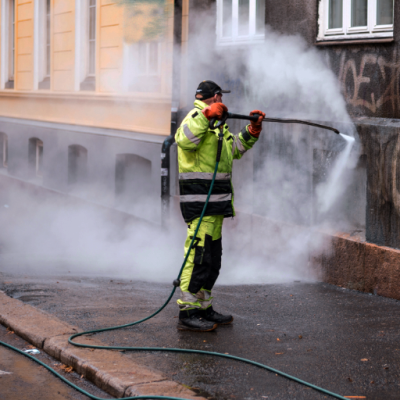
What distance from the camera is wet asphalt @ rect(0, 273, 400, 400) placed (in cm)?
361

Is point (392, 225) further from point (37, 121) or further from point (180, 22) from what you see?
point (37, 121)

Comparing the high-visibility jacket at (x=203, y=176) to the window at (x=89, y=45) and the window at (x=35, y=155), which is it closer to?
the window at (x=89, y=45)

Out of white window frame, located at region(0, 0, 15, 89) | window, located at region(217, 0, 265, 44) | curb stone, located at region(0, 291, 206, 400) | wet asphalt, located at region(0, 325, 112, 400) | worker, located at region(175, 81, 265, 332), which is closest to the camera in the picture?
curb stone, located at region(0, 291, 206, 400)

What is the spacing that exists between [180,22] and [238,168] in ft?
7.71

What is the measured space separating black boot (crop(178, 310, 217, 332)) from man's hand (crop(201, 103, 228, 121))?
1.39 m

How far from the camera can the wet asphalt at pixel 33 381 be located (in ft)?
12.0

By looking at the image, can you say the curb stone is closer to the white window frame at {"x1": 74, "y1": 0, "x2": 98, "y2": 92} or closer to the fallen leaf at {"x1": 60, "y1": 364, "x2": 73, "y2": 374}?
the fallen leaf at {"x1": 60, "y1": 364, "x2": 73, "y2": 374}

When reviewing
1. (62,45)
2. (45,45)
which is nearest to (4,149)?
(45,45)

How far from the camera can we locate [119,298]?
5.71m

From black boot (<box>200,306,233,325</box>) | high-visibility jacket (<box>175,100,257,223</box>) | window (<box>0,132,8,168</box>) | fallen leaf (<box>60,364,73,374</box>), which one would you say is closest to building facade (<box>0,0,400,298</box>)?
window (<box>0,132,8,168</box>)

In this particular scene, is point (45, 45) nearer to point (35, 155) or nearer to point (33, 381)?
point (35, 155)

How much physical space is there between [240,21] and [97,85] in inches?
153

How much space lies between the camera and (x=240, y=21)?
7656 mm

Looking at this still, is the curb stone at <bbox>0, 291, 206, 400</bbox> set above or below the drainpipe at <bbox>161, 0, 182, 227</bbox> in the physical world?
below
